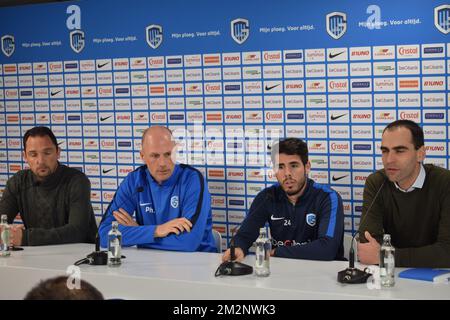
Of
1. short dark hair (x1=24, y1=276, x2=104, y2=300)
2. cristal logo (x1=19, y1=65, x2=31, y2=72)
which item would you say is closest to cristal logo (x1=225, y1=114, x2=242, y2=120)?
cristal logo (x1=19, y1=65, x2=31, y2=72)

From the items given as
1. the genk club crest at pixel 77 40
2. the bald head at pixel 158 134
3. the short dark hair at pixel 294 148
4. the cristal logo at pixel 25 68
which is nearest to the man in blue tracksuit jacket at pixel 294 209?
the short dark hair at pixel 294 148

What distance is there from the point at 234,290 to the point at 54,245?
4.82 ft

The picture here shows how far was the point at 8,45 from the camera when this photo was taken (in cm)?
566

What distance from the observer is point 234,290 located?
109 inches

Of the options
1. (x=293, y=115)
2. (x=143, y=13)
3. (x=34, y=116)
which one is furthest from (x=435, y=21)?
(x=34, y=116)

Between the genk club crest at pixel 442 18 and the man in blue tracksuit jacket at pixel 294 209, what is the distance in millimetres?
1244

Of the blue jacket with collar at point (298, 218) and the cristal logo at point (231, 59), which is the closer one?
the blue jacket with collar at point (298, 218)

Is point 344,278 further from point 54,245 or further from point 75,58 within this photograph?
point 75,58

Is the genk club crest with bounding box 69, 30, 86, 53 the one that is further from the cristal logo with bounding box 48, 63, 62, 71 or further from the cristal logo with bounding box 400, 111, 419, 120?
the cristal logo with bounding box 400, 111, 419, 120

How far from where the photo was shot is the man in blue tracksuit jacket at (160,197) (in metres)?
3.79

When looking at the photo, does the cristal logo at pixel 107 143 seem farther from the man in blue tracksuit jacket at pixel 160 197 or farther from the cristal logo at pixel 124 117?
the man in blue tracksuit jacket at pixel 160 197

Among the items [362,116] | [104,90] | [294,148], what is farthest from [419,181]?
[104,90]
